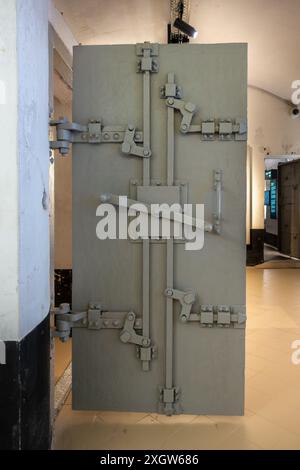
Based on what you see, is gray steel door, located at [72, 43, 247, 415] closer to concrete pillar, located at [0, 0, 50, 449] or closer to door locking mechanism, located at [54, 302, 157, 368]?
door locking mechanism, located at [54, 302, 157, 368]

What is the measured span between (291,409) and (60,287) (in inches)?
99.3

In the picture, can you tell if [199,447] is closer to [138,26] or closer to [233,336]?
[233,336]

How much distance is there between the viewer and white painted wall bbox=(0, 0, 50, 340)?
1.33 m

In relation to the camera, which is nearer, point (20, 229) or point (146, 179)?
point (20, 229)

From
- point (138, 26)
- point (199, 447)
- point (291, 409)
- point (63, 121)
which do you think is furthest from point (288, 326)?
point (138, 26)

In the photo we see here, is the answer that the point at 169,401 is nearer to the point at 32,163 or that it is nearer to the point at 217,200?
the point at 217,200

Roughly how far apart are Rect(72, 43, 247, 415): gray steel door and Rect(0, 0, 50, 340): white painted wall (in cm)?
73

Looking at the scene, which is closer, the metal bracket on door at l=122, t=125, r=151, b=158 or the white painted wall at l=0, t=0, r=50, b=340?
the white painted wall at l=0, t=0, r=50, b=340

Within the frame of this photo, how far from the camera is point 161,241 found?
88.4 inches

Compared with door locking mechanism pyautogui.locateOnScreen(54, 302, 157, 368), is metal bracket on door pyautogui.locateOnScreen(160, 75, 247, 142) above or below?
above

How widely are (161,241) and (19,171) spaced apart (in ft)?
3.58

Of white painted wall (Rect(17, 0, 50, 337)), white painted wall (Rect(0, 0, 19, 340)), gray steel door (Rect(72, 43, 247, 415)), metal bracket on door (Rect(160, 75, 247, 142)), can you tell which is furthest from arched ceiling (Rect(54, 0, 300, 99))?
white painted wall (Rect(0, 0, 19, 340))

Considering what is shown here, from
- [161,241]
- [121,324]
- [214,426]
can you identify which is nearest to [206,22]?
[161,241]
